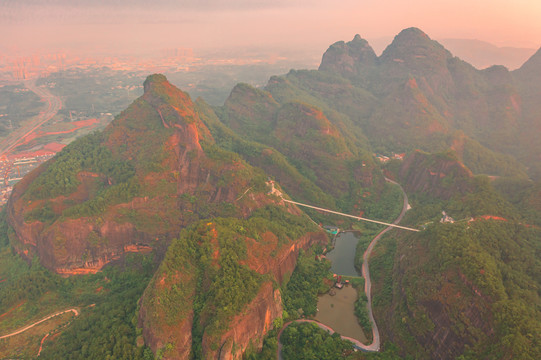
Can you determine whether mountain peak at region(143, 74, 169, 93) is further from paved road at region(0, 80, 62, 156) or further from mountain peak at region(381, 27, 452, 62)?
mountain peak at region(381, 27, 452, 62)

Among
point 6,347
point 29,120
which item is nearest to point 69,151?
point 6,347

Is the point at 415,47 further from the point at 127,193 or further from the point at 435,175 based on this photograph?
the point at 127,193

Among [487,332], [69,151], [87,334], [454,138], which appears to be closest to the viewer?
[487,332]

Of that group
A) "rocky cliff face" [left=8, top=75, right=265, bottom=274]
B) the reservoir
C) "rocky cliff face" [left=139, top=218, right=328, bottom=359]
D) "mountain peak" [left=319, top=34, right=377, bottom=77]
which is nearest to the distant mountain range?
"rocky cliff face" [left=139, top=218, right=328, bottom=359]

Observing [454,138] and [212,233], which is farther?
[454,138]

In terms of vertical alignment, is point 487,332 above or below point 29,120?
above

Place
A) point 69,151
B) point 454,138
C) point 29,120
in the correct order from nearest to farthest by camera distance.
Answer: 1. point 69,151
2. point 454,138
3. point 29,120

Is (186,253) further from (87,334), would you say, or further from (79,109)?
(79,109)

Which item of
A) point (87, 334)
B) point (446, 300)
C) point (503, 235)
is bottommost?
point (87, 334)

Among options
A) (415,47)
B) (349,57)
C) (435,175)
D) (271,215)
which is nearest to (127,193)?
(271,215)
